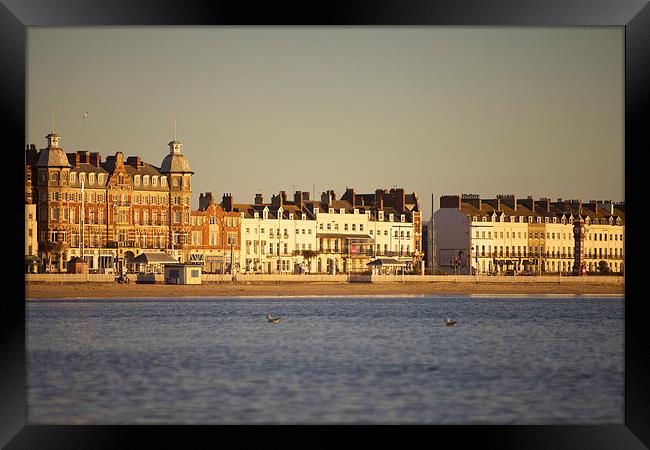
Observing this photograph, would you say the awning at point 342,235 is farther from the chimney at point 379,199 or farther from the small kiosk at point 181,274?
the small kiosk at point 181,274

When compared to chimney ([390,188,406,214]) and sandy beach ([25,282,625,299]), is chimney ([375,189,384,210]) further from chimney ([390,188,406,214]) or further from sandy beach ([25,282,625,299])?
sandy beach ([25,282,625,299])

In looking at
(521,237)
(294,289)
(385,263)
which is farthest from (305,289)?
(521,237)

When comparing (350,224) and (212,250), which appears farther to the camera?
(350,224)

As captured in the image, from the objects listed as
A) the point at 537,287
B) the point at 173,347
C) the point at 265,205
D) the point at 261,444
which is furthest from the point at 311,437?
the point at 265,205

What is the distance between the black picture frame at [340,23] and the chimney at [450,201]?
6242 cm

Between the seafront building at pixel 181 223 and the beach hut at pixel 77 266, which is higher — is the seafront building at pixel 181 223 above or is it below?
above

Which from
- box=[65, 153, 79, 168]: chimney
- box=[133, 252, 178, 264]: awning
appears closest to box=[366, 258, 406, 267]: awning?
box=[133, 252, 178, 264]: awning

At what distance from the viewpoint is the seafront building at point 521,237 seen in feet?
244

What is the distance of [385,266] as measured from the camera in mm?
71750

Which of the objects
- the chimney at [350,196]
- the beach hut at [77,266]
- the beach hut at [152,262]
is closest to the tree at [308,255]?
the chimney at [350,196]

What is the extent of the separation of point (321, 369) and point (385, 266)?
5133 centimetres

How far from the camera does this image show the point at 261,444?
1205cm
